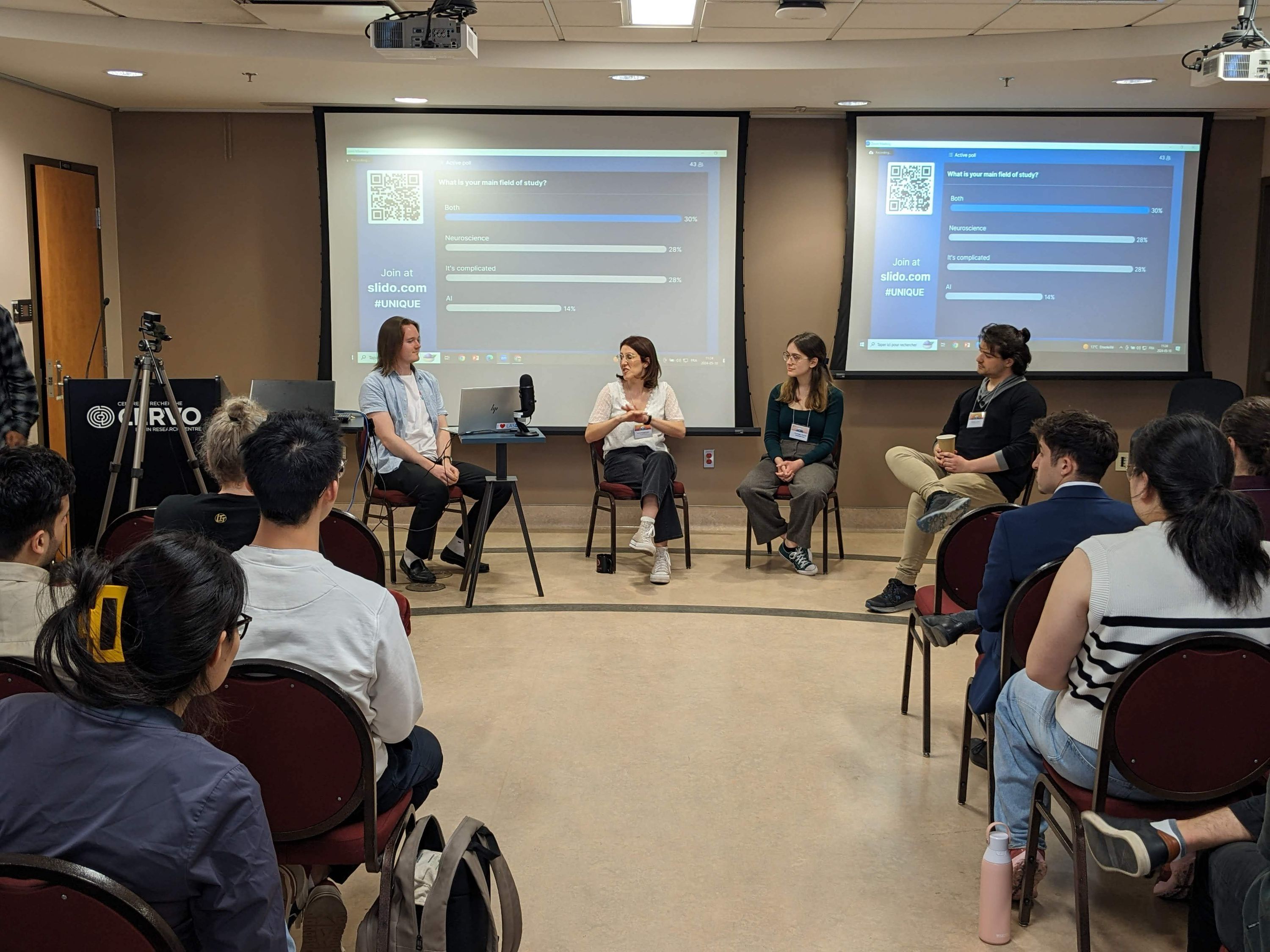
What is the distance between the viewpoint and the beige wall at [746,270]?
6.53 metres

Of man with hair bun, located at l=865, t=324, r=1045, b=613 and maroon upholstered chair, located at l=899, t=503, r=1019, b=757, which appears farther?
man with hair bun, located at l=865, t=324, r=1045, b=613

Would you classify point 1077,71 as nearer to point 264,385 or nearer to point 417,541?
point 417,541

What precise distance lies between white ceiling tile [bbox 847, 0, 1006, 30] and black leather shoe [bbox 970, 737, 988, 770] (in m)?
2.95

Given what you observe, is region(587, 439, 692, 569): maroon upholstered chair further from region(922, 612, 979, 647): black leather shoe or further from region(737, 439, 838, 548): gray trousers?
region(922, 612, 979, 647): black leather shoe

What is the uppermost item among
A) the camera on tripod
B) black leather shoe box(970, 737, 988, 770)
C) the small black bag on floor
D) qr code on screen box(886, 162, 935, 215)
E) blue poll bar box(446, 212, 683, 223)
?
qr code on screen box(886, 162, 935, 215)

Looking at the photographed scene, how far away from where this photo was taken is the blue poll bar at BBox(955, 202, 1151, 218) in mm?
6355

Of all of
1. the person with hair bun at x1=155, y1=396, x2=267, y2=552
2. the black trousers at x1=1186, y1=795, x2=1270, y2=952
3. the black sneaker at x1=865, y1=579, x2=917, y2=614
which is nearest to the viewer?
the black trousers at x1=1186, y1=795, x2=1270, y2=952

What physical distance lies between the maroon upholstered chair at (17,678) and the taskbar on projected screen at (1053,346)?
5.41 metres

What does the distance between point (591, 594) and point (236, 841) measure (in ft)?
13.0

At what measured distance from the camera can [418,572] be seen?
5.34 meters

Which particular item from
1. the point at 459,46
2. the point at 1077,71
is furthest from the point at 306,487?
the point at 1077,71

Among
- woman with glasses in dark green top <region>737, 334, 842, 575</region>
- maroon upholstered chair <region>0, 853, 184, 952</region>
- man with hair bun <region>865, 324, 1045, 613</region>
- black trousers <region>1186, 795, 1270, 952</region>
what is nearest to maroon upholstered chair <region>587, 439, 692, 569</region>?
woman with glasses in dark green top <region>737, 334, 842, 575</region>

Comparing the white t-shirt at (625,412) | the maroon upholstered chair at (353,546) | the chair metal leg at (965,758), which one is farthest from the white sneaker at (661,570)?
the chair metal leg at (965,758)

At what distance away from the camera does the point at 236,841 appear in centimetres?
124
